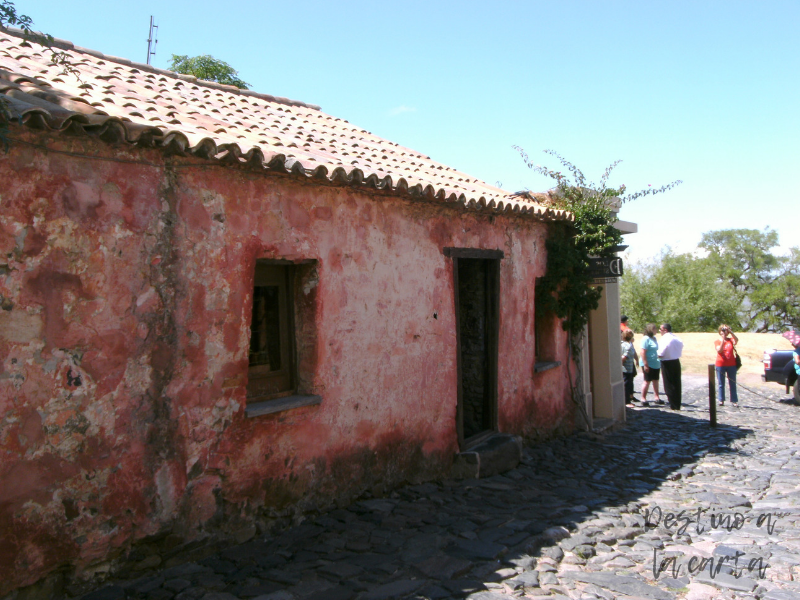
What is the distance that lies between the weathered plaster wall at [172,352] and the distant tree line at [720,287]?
30.9m

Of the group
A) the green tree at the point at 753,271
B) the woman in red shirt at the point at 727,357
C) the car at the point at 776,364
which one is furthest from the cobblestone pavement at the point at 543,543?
the green tree at the point at 753,271

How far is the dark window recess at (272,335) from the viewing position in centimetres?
519

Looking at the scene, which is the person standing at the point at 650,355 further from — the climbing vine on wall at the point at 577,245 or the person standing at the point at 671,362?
the climbing vine on wall at the point at 577,245

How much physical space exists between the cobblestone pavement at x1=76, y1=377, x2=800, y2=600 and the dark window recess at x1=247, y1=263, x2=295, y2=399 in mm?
1172

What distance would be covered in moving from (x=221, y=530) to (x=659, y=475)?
5.22 meters

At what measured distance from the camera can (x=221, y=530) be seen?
451 centimetres

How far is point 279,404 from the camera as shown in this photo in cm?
498

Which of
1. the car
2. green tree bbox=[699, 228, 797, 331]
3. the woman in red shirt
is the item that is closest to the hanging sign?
the woman in red shirt

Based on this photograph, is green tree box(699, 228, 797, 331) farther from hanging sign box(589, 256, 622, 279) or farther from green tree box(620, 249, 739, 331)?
hanging sign box(589, 256, 622, 279)

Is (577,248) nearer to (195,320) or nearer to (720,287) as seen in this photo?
(195,320)

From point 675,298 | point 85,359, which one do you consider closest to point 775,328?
point 675,298

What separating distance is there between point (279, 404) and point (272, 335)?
66 cm

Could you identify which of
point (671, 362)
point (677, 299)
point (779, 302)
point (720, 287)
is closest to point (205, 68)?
point (671, 362)

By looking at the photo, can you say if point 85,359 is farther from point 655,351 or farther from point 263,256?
point 655,351
